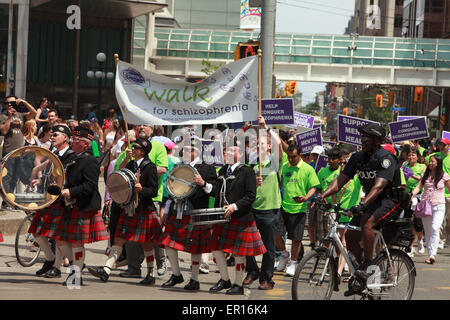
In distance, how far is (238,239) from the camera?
9234 mm

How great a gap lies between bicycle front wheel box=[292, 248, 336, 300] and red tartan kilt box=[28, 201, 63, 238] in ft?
9.38

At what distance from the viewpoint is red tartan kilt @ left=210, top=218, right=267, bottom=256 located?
9.20 m

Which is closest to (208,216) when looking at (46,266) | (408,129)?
(46,266)

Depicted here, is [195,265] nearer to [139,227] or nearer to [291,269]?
[139,227]

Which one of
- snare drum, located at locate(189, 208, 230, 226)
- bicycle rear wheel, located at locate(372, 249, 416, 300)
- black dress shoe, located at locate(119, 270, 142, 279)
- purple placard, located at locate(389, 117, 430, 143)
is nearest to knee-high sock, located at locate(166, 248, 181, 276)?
snare drum, located at locate(189, 208, 230, 226)

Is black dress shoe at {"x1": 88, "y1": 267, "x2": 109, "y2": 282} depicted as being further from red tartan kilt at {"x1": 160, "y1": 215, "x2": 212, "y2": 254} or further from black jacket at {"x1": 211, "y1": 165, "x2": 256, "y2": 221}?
black jacket at {"x1": 211, "y1": 165, "x2": 256, "y2": 221}

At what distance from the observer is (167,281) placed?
9.63 m

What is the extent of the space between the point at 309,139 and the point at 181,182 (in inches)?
268

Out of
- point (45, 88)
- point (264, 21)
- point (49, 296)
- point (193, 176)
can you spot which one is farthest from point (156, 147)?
point (45, 88)

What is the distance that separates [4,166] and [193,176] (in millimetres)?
2114

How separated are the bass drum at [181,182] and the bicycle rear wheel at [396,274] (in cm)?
219

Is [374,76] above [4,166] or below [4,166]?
above

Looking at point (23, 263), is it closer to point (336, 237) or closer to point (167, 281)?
point (167, 281)

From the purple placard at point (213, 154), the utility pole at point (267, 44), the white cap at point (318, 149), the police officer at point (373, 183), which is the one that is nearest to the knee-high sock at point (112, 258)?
the purple placard at point (213, 154)
